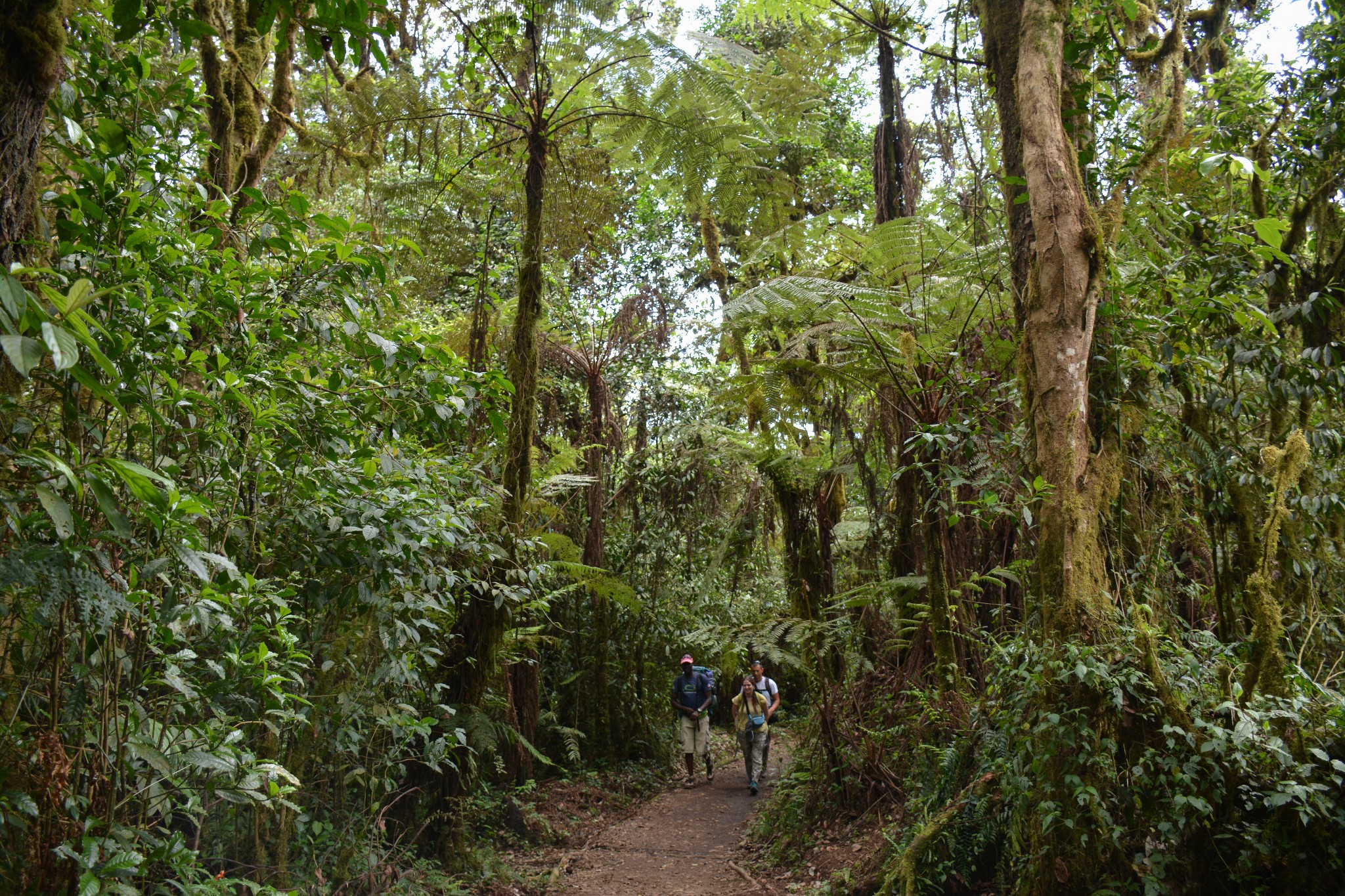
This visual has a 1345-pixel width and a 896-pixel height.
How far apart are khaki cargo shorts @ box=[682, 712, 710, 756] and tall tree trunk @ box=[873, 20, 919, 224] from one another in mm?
6086

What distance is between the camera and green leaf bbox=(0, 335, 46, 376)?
1.42 m

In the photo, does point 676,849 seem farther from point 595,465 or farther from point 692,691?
point 595,465

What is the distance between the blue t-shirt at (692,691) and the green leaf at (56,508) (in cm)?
869

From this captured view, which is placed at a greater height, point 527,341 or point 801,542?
point 527,341

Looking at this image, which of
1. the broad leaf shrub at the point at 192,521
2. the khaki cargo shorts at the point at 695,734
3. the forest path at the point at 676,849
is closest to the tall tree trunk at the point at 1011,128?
the broad leaf shrub at the point at 192,521

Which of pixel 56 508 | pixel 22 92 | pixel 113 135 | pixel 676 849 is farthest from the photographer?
pixel 676 849

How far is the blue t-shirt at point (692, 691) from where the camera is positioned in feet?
32.3

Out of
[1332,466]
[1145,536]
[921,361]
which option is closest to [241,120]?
[921,361]

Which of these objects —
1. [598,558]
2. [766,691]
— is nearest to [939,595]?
[766,691]

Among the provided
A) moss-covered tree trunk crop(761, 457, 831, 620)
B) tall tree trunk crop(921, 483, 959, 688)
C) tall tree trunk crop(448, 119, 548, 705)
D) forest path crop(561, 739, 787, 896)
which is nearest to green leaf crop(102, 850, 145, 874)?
tall tree trunk crop(448, 119, 548, 705)

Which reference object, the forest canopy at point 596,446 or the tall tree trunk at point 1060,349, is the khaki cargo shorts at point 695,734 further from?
the tall tree trunk at point 1060,349

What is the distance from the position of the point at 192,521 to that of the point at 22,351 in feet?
6.22

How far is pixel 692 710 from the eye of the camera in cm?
988

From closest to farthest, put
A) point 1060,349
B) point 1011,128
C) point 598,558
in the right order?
point 1060,349, point 1011,128, point 598,558
